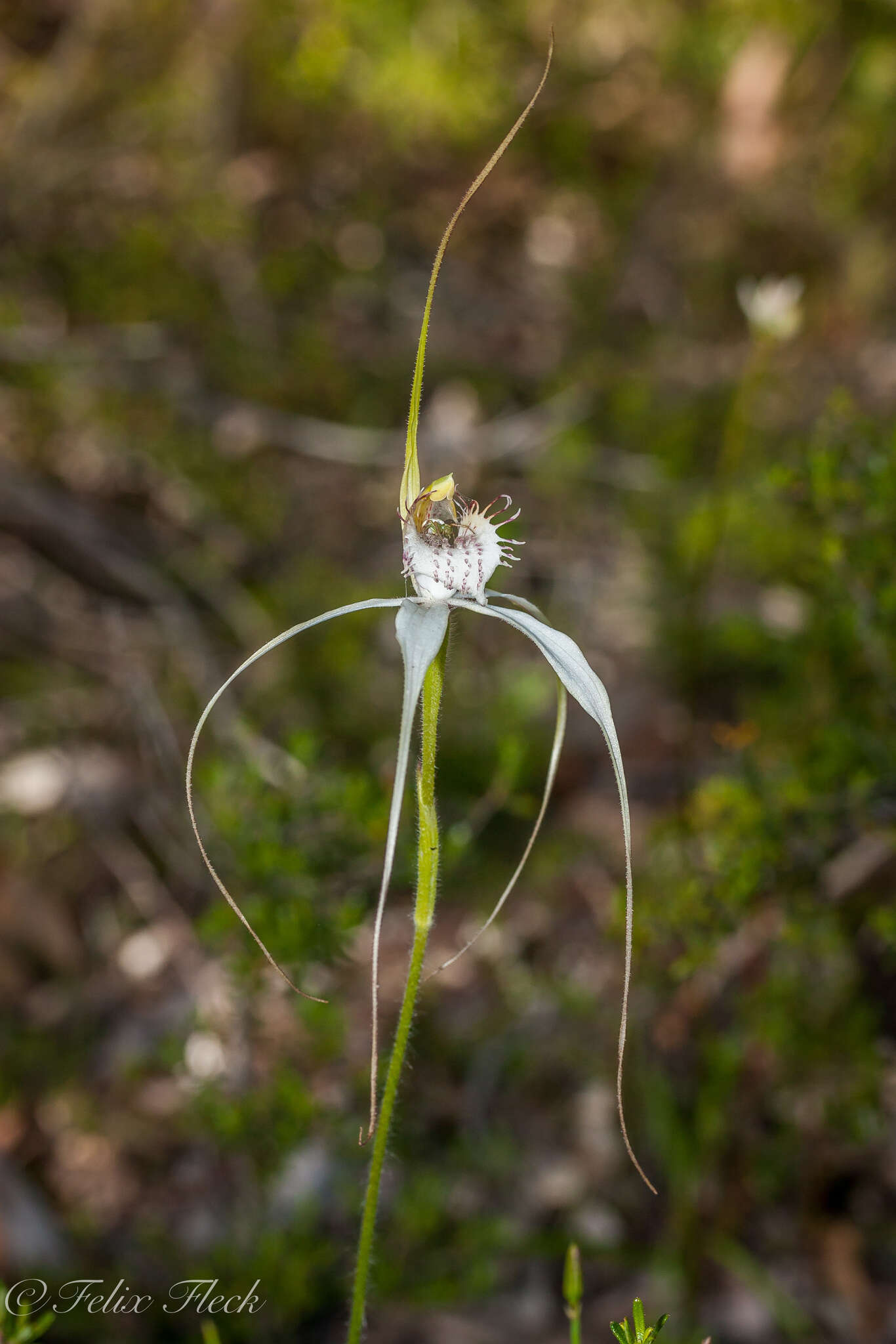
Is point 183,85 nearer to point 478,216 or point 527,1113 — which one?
point 478,216

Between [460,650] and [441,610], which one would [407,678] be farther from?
[460,650]

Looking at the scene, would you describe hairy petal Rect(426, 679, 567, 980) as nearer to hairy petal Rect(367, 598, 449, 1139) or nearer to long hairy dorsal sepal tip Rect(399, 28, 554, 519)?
hairy petal Rect(367, 598, 449, 1139)

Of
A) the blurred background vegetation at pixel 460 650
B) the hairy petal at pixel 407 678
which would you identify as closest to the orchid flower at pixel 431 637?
the hairy petal at pixel 407 678

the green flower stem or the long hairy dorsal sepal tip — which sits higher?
the long hairy dorsal sepal tip

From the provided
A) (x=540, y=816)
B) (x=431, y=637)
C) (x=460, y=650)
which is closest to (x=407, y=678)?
(x=431, y=637)

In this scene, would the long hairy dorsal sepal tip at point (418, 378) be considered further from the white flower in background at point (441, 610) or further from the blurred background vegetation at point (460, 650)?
the blurred background vegetation at point (460, 650)

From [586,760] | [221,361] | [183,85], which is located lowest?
[586,760]

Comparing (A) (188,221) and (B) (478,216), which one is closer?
(A) (188,221)

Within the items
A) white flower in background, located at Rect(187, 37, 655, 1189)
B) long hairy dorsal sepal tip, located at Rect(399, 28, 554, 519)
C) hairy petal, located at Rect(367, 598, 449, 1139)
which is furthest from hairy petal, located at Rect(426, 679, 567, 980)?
long hairy dorsal sepal tip, located at Rect(399, 28, 554, 519)

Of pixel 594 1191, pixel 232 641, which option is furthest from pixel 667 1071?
pixel 232 641
